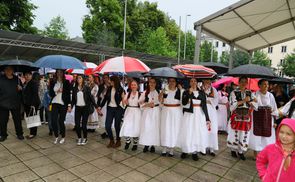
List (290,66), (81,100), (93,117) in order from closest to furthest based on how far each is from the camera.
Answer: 1. (81,100)
2. (93,117)
3. (290,66)

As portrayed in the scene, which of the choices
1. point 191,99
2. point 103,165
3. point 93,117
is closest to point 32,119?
point 93,117

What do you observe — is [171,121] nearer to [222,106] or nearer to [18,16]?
[222,106]

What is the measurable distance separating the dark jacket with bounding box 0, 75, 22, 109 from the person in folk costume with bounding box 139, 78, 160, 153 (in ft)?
11.3

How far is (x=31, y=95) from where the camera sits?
19.1ft

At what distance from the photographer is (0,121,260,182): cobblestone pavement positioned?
3.90 m

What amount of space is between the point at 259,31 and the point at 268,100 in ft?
18.6

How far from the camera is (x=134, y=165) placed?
4.46 metres

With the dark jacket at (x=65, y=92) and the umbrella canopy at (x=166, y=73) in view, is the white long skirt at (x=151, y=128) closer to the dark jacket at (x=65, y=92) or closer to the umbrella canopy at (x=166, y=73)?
the umbrella canopy at (x=166, y=73)

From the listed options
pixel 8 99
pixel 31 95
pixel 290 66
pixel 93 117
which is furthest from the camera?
pixel 290 66

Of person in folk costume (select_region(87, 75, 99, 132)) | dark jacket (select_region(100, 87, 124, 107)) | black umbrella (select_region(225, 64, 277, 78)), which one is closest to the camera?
black umbrella (select_region(225, 64, 277, 78))

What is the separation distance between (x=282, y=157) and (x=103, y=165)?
128 inches

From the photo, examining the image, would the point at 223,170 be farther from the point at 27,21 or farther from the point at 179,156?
the point at 27,21

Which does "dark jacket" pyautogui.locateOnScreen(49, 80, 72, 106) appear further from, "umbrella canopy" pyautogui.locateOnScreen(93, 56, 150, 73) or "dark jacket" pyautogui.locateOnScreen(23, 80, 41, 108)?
"umbrella canopy" pyautogui.locateOnScreen(93, 56, 150, 73)

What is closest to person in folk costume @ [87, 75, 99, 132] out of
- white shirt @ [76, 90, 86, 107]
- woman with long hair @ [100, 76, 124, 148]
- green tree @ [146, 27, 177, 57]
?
white shirt @ [76, 90, 86, 107]
